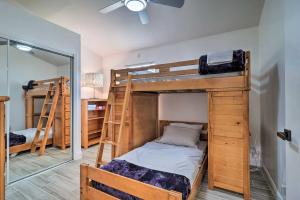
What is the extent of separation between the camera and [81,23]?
3.56m

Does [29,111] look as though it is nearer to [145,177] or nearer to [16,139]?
[16,139]

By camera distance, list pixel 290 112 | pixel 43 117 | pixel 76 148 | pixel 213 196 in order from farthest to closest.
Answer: pixel 76 148
pixel 43 117
pixel 213 196
pixel 290 112

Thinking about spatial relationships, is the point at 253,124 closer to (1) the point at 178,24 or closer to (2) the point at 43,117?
(1) the point at 178,24

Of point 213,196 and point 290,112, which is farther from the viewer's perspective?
point 213,196

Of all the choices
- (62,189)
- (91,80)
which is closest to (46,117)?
(62,189)

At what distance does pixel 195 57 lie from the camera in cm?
360

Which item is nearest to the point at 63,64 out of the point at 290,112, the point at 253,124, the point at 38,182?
the point at 38,182

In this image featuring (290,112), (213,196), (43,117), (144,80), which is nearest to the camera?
(290,112)

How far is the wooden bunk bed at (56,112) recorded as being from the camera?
2.79m

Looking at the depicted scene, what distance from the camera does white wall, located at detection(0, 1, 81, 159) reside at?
2.36 meters

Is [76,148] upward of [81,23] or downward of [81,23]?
downward

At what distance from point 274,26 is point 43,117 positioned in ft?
13.3

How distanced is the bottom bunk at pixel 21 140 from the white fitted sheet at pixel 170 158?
1784mm

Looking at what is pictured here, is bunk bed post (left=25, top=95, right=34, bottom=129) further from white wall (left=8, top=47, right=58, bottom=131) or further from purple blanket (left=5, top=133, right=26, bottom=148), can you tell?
purple blanket (left=5, top=133, right=26, bottom=148)
